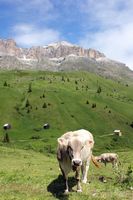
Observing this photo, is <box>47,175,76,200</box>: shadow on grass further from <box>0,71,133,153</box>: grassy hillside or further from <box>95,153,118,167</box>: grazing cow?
<box>0,71,133,153</box>: grassy hillside

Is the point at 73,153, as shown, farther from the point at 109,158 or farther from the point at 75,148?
the point at 109,158

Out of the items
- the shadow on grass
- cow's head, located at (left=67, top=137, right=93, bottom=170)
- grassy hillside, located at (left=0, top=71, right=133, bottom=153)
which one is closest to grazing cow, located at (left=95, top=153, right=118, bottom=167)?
the shadow on grass

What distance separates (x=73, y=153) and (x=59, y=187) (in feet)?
17.8

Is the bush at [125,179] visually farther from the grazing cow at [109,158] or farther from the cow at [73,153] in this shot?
the grazing cow at [109,158]

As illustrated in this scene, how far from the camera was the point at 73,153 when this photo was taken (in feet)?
66.9

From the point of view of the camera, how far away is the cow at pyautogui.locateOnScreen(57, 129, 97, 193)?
67.0 feet

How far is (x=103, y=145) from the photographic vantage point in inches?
5049

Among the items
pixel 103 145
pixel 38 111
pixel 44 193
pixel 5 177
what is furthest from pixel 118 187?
pixel 38 111

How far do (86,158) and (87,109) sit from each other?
16167 cm

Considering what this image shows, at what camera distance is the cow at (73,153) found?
20422 mm

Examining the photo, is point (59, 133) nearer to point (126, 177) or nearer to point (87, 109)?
point (87, 109)

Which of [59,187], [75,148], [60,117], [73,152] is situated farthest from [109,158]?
[60,117]

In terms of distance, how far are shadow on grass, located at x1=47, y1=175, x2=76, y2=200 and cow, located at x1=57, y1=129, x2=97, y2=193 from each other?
1.87 feet

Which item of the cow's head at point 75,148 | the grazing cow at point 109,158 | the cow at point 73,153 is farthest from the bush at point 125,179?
the grazing cow at point 109,158
